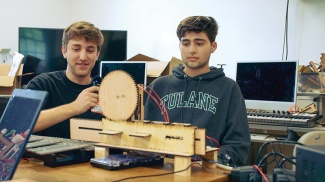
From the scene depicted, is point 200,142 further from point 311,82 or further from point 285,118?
point 311,82

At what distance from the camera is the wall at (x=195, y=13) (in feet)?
10.5

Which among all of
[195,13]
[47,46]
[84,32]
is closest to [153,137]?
[84,32]

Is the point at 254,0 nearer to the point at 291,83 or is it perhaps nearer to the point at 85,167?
the point at 291,83

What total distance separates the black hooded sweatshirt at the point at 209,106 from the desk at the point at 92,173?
1.76 ft

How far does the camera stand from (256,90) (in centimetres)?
314

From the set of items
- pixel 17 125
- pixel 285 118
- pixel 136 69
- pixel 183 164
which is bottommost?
pixel 285 118

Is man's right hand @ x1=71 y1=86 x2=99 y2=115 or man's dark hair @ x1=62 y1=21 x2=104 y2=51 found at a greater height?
man's dark hair @ x1=62 y1=21 x2=104 y2=51

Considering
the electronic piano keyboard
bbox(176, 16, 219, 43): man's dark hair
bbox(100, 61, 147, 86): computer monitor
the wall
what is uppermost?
the wall

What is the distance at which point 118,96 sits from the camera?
1142 mm

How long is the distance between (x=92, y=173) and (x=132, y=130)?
18 cm

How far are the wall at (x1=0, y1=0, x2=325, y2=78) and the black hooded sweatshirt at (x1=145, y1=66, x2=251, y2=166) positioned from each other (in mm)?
1581

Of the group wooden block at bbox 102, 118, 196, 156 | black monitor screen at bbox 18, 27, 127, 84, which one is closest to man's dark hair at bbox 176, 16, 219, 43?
wooden block at bbox 102, 118, 196, 156

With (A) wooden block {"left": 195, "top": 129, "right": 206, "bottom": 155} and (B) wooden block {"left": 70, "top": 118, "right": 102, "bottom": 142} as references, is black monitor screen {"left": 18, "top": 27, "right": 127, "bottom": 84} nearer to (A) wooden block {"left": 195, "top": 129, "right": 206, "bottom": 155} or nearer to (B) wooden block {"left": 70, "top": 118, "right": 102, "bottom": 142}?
(B) wooden block {"left": 70, "top": 118, "right": 102, "bottom": 142}

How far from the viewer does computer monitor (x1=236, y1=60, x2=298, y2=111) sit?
2.97 metres
